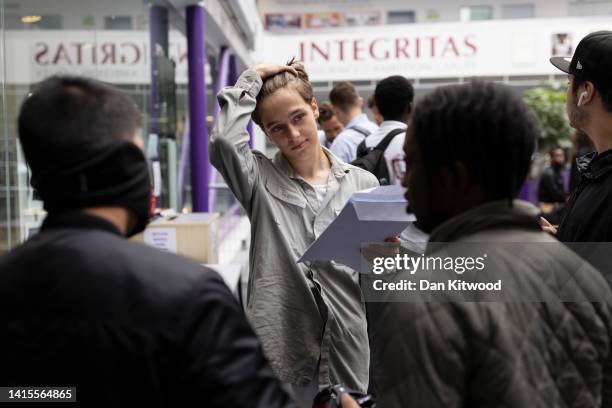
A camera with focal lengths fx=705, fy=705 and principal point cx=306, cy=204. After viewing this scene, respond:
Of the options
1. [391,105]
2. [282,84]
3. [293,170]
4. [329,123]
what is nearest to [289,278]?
[293,170]

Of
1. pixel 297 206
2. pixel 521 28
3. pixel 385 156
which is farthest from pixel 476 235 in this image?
pixel 521 28

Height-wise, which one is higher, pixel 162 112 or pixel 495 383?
pixel 162 112

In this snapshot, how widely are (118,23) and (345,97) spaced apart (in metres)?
2.07

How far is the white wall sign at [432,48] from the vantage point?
70.0 ft

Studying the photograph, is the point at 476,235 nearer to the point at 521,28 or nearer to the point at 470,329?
the point at 470,329

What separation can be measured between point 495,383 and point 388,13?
971 inches

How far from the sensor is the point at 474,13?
975 inches

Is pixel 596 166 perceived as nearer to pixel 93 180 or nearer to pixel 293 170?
pixel 293 170

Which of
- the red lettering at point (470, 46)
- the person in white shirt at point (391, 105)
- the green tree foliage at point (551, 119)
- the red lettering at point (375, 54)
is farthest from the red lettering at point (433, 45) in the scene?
the person in white shirt at point (391, 105)

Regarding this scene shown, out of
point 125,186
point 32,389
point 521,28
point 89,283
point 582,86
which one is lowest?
point 32,389

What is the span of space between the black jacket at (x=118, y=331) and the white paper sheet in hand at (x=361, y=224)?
80cm

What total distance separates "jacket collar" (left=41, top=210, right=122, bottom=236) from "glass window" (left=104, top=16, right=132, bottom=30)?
4699mm

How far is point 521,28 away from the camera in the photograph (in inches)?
869

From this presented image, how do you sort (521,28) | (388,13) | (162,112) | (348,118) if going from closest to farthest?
(348,118) → (162,112) → (521,28) → (388,13)
